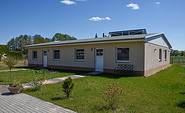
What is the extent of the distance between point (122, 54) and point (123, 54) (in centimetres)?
9

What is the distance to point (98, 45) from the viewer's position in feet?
43.8

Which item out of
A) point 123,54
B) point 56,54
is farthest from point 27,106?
point 56,54

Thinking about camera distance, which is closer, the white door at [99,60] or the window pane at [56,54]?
the white door at [99,60]

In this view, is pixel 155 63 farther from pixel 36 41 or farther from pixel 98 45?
pixel 36 41

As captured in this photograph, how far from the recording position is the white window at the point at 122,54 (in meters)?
11.8

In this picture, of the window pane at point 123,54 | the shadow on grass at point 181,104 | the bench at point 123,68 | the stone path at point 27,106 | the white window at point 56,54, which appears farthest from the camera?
the white window at point 56,54

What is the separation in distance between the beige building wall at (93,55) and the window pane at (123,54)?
12.2 inches

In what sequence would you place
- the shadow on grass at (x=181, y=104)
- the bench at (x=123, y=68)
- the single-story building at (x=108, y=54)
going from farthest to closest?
the bench at (x=123, y=68) → the single-story building at (x=108, y=54) → the shadow on grass at (x=181, y=104)

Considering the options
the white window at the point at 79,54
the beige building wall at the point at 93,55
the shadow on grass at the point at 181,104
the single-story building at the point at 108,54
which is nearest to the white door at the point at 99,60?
the single-story building at the point at 108,54

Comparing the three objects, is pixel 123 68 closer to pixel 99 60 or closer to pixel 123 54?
pixel 123 54

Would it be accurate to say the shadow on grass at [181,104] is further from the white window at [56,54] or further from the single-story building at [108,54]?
the white window at [56,54]

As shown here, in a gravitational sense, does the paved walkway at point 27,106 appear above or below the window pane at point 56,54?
below

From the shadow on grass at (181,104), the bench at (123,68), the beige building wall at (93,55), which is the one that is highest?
the beige building wall at (93,55)

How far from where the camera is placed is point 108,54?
12672mm
